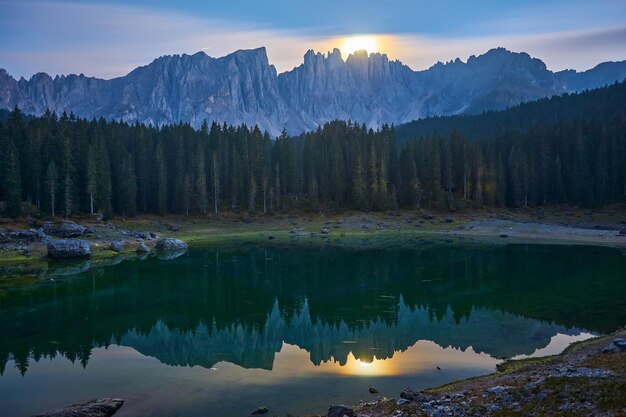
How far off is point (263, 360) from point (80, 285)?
31883 mm

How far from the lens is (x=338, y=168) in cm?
13738

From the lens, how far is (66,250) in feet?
226

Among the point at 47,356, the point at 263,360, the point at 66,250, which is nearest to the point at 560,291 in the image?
the point at 263,360

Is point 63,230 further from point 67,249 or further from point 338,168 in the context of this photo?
point 338,168

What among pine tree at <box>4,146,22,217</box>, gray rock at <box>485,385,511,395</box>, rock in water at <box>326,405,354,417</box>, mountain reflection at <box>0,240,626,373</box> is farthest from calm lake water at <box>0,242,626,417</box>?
pine tree at <box>4,146,22,217</box>

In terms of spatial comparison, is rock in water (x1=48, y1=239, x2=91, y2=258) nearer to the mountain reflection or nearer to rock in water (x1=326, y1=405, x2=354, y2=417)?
the mountain reflection

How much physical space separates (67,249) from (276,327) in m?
46.3

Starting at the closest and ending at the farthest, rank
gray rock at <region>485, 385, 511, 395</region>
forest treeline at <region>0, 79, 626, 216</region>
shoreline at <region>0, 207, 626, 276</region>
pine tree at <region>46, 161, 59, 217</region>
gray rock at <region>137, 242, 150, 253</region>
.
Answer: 1. gray rock at <region>485, 385, 511, 395</region>
2. gray rock at <region>137, 242, 150, 253</region>
3. shoreline at <region>0, 207, 626, 276</region>
4. pine tree at <region>46, 161, 59, 217</region>
5. forest treeline at <region>0, 79, 626, 216</region>

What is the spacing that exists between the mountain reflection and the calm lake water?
0.20 m

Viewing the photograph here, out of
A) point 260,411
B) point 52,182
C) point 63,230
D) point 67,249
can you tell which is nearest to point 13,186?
point 52,182

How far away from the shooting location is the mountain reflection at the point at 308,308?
31219 mm

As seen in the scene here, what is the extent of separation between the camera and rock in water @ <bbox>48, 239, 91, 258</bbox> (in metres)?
68.4

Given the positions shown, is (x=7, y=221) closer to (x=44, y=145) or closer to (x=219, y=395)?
(x=44, y=145)

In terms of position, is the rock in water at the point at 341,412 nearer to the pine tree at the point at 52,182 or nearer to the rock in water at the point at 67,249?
the rock in water at the point at 67,249
